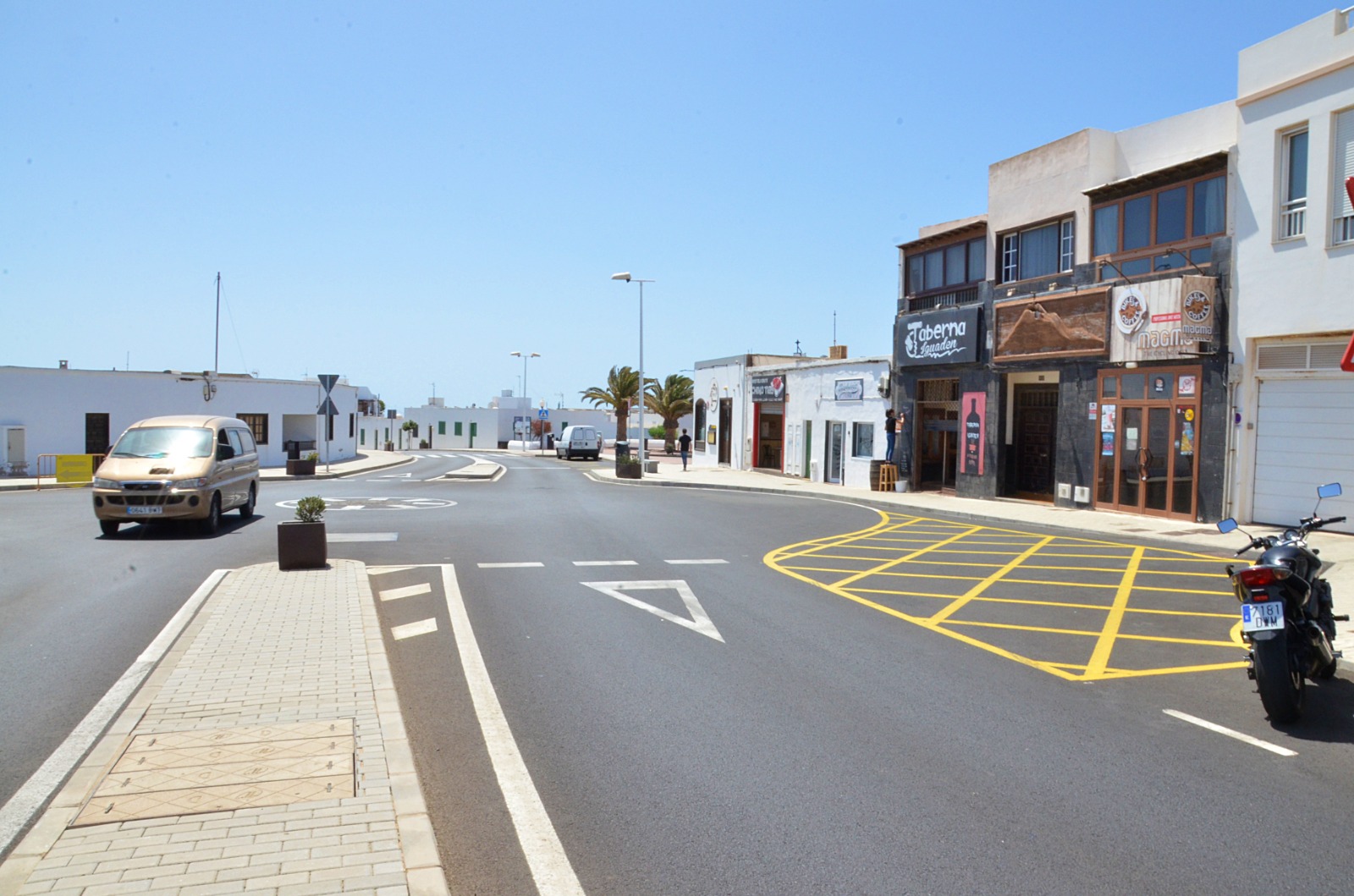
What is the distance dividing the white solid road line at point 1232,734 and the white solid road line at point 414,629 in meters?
6.17

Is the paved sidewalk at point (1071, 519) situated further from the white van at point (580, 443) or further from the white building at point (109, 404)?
the white van at point (580, 443)

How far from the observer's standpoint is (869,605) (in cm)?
1026

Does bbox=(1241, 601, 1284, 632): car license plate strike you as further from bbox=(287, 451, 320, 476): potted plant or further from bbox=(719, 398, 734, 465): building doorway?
bbox=(719, 398, 734, 465): building doorway

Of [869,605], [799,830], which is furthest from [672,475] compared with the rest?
[799,830]

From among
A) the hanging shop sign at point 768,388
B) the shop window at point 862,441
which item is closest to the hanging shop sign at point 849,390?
the shop window at point 862,441

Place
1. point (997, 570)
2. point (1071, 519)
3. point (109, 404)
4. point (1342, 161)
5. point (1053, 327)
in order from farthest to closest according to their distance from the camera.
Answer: point (109, 404), point (1053, 327), point (1071, 519), point (1342, 161), point (997, 570)

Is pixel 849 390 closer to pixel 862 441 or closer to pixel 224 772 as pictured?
pixel 862 441

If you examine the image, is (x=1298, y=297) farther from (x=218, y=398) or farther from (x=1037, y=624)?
(x=218, y=398)

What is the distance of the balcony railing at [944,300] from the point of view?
25.7 meters

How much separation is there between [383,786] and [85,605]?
6721mm

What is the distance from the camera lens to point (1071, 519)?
19.3 meters

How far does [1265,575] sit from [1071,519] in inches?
543

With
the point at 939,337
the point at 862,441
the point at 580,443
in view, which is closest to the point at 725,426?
the point at 862,441

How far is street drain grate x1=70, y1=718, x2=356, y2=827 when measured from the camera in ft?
14.8
